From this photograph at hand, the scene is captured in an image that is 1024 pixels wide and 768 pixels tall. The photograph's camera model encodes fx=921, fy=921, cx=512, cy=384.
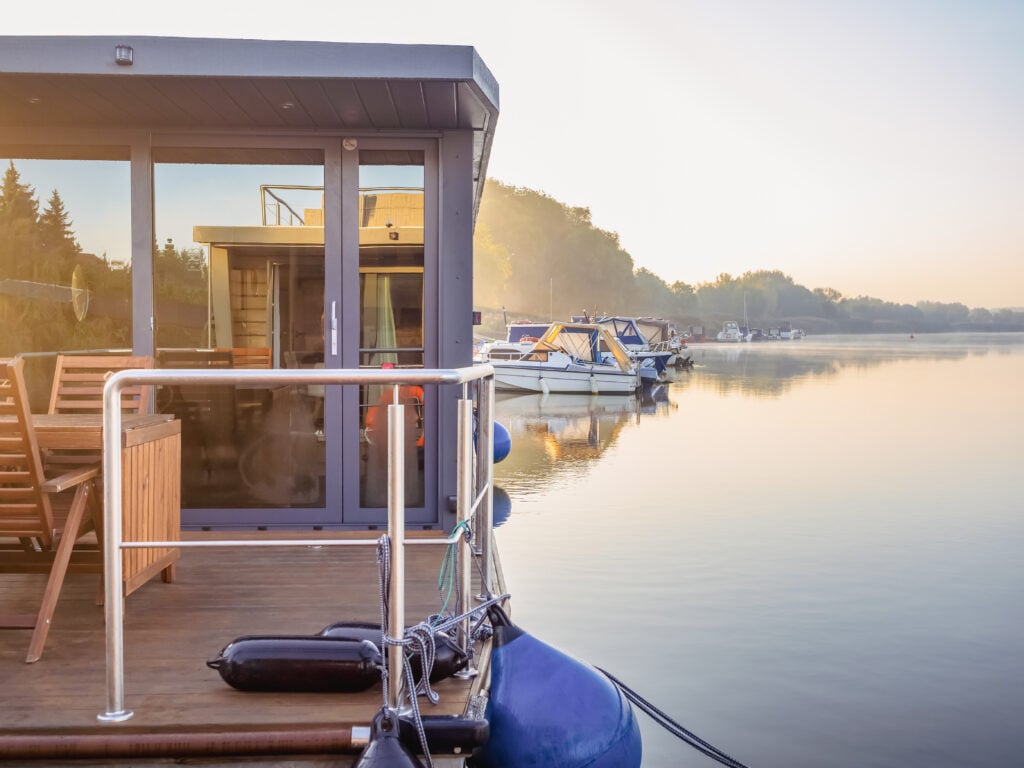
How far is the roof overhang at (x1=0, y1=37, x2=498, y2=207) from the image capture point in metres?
4.45

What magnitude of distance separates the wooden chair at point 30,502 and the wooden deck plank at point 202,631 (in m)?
0.18

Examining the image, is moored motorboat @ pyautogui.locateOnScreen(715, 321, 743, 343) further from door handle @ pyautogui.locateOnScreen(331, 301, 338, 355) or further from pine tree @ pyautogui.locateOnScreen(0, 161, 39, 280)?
pine tree @ pyautogui.locateOnScreen(0, 161, 39, 280)

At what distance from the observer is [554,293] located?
Result: 3900 inches

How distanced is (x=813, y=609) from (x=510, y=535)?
3363 mm

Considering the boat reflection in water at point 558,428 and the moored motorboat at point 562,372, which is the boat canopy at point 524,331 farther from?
the boat reflection in water at point 558,428

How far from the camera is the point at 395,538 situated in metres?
2.38

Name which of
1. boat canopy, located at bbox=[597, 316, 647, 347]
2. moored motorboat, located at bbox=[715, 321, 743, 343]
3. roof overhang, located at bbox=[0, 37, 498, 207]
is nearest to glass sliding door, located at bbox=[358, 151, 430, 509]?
roof overhang, located at bbox=[0, 37, 498, 207]

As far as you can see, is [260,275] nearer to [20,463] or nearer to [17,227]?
[17,227]

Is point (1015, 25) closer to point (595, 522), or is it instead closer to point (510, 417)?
point (510, 417)

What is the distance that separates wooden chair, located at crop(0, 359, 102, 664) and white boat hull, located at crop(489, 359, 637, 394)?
2480cm

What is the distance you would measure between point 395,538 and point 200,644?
53.4 inches

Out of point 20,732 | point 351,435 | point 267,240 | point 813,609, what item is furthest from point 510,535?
point 20,732

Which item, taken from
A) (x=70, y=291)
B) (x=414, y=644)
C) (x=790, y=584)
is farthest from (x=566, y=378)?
(x=414, y=644)

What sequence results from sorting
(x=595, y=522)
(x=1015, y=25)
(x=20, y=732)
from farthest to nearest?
(x=1015, y=25) < (x=595, y=522) < (x=20, y=732)
